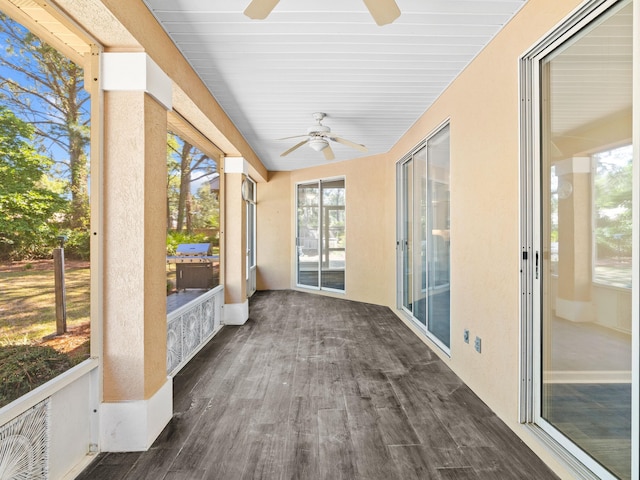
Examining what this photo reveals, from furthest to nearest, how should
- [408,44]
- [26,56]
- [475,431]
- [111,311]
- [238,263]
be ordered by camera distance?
[238,263] < [408,44] < [475,431] < [111,311] < [26,56]

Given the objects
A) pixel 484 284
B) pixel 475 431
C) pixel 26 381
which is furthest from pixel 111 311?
pixel 484 284

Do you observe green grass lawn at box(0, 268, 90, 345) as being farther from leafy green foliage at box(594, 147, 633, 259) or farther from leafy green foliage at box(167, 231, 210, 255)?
leafy green foliage at box(594, 147, 633, 259)

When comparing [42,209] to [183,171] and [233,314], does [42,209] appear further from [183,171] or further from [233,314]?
[233,314]

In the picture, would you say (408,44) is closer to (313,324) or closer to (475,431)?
(475,431)

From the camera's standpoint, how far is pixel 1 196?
1.33m

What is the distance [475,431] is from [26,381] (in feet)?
7.99

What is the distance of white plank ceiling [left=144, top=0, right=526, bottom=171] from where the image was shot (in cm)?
207

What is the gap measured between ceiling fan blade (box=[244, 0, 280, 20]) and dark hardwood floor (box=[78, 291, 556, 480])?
2.28 metres

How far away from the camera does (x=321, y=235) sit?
22.3 ft

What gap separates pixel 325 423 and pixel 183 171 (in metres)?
2.37

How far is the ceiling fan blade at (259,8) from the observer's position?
1.52 m

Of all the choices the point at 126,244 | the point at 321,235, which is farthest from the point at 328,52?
the point at 321,235

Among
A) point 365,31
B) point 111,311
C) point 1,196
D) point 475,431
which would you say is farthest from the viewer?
point 365,31

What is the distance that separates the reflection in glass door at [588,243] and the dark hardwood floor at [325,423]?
1.30ft
